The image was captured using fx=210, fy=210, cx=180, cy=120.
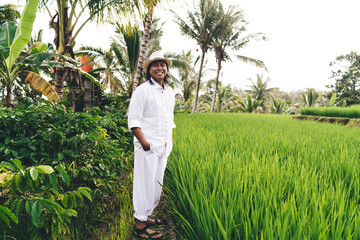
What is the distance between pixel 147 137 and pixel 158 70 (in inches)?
18.1

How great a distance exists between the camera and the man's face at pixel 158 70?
1426mm

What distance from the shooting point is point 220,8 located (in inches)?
456

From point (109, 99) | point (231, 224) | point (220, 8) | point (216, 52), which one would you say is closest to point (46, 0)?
point (109, 99)

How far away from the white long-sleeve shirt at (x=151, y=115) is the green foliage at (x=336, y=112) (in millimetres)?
7032

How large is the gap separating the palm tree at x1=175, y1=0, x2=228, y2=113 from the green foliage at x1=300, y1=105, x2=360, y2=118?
5668 mm

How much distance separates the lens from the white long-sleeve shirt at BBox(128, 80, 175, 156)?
1.34 meters

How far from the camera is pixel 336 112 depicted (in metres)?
6.82

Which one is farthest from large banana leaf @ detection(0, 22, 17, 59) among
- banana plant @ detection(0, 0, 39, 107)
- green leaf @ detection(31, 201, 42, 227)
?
green leaf @ detection(31, 201, 42, 227)

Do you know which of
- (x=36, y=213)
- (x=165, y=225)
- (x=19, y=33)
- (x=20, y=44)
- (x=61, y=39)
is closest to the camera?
(x=36, y=213)

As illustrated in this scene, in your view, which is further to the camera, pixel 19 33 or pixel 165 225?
pixel 19 33

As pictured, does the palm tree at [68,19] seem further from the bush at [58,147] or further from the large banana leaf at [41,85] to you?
the bush at [58,147]

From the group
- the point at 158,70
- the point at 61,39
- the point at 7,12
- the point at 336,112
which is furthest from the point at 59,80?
the point at 336,112

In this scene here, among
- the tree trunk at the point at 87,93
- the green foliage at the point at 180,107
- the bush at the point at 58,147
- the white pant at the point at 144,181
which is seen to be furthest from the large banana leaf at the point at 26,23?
the green foliage at the point at 180,107

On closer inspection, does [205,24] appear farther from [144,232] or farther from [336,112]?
[144,232]
